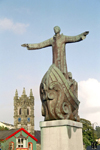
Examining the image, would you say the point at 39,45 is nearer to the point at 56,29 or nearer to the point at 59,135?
the point at 56,29

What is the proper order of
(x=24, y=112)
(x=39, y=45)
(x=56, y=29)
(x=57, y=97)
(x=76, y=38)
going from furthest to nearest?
1. (x=24, y=112)
2. (x=39, y=45)
3. (x=56, y=29)
4. (x=76, y=38)
5. (x=57, y=97)

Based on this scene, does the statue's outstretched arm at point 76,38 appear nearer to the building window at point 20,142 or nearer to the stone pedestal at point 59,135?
the stone pedestal at point 59,135

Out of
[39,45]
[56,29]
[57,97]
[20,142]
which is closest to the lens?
[57,97]

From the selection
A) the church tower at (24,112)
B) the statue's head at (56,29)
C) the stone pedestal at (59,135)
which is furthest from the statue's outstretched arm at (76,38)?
the church tower at (24,112)

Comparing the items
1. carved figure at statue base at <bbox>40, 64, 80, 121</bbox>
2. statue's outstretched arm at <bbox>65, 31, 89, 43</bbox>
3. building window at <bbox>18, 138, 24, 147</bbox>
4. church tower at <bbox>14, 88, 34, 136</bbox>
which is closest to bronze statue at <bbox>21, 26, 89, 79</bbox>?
statue's outstretched arm at <bbox>65, 31, 89, 43</bbox>

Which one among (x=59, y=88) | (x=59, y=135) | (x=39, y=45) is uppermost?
(x=39, y=45)

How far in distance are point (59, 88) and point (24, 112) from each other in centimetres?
8424

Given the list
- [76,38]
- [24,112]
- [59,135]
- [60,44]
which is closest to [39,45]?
[60,44]

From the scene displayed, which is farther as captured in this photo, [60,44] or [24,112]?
[24,112]

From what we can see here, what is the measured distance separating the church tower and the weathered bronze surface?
82.9m

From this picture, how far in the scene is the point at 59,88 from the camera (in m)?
14.9

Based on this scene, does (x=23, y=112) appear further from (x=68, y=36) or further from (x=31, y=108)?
(x=68, y=36)

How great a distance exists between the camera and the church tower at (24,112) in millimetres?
97625

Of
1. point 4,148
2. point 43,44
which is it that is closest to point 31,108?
point 4,148
